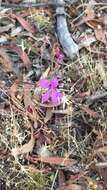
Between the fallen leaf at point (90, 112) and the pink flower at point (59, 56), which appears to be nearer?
the fallen leaf at point (90, 112)

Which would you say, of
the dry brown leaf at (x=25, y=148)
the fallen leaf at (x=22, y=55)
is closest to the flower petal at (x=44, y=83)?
the fallen leaf at (x=22, y=55)

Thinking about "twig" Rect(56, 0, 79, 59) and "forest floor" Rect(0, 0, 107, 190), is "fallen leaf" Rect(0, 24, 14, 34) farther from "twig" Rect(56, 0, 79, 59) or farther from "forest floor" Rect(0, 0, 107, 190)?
"twig" Rect(56, 0, 79, 59)

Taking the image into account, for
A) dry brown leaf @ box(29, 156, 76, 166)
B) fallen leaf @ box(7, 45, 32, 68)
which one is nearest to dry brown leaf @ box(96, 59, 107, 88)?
fallen leaf @ box(7, 45, 32, 68)

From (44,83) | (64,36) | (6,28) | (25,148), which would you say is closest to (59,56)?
(64,36)

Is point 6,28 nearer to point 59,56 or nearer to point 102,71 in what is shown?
point 59,56

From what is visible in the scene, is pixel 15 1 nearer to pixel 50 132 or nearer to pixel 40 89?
pixel 40 89

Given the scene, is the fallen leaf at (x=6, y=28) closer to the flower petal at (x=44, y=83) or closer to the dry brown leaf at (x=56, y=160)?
the flower petal at (x=44, y=83)

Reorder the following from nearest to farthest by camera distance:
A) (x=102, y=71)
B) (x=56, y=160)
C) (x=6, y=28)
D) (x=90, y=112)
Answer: (x=56, y=160) < (x=90, y=112) < (x=102, y=71) < (x=6, y=28)

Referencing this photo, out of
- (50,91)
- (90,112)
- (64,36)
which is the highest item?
(64,36)

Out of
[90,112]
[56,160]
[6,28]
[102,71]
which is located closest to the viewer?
[56,160]
